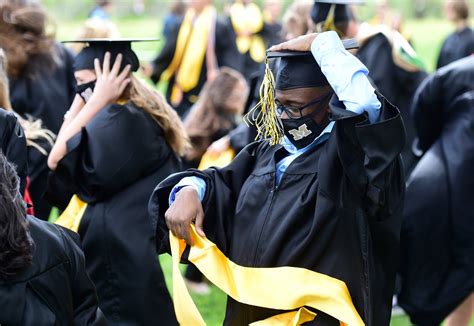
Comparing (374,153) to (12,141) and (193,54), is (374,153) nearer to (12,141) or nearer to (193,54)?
(12,141)

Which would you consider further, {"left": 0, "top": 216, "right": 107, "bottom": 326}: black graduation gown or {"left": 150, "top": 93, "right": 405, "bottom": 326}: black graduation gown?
{"left": 150, "top": 93, "right": 405, "bottom": 326}: black graduation gown

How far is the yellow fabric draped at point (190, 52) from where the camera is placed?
37.2ft

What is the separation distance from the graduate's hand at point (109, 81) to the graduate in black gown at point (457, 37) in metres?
7.32

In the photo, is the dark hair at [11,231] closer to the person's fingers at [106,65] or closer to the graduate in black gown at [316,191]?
the graduate in black gown at [316,191]

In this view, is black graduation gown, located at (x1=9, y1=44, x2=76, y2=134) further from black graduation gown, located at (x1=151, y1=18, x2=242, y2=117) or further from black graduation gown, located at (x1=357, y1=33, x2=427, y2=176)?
black graduation gown, located at (x1=151, y1=18, x2=242, y2=117)

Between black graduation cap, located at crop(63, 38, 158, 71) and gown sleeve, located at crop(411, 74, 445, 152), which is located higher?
black graduation cap, located at crop(63, 38, 158, 71)

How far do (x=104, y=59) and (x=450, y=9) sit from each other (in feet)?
25.9

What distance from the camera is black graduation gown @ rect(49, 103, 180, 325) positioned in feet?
16.4

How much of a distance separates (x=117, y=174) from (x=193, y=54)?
21.7ft

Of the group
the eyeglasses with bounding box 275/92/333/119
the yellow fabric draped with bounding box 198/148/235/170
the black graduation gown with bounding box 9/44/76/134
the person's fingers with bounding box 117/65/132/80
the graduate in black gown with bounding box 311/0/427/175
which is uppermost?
the eyeglasses with bounding box 275/92/333/119

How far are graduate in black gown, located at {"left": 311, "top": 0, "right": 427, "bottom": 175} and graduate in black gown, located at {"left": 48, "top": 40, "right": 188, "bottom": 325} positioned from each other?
211 cm

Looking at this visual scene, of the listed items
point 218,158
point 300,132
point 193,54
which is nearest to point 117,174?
point 300,132

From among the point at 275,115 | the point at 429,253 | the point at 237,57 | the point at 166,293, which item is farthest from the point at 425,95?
the point at 237,57

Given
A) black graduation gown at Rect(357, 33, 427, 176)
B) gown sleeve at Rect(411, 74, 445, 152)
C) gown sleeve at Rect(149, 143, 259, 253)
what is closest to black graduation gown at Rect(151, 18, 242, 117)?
black graduation gown at Rect(357, 33, 427, 176)
